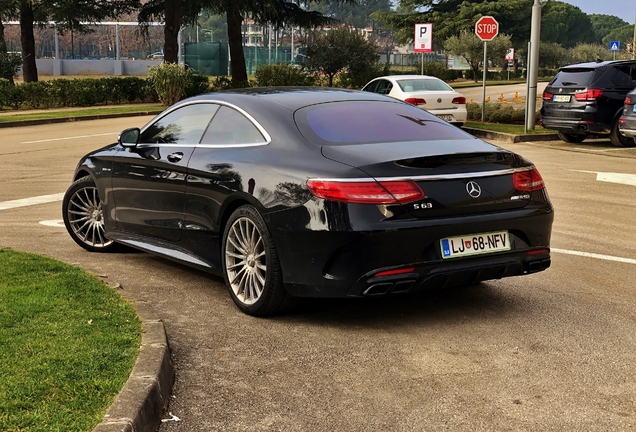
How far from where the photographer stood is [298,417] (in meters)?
4.30

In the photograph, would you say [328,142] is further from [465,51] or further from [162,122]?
[465,51]

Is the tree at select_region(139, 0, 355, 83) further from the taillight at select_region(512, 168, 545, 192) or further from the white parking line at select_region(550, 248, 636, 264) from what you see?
the taillight at select_region(512, 168, 545, 192)

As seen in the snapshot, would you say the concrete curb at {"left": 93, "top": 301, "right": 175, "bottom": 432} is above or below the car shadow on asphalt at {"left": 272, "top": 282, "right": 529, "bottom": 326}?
above

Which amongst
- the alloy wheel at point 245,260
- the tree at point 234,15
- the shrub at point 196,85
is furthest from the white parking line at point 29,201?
the tree at point 234,15

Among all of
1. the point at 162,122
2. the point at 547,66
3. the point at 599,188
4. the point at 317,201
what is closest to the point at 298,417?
the point at 317,201

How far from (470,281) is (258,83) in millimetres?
34790

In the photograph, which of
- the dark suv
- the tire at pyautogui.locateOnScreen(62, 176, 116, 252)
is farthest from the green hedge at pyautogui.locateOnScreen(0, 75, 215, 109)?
the tire at pyautogui.locateOnScreen(62, 176, 116, 252)

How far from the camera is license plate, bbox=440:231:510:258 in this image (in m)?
5.62

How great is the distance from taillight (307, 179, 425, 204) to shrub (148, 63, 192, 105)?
2901 cm

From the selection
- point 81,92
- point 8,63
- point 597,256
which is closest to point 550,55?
point 8,63

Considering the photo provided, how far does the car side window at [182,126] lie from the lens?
6.88 meters

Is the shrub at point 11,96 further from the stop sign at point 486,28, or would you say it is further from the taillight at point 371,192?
the taillight at point 371,192

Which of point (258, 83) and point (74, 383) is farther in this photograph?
point (258, 83)

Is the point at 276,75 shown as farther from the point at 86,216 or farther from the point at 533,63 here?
the point at 86,216
